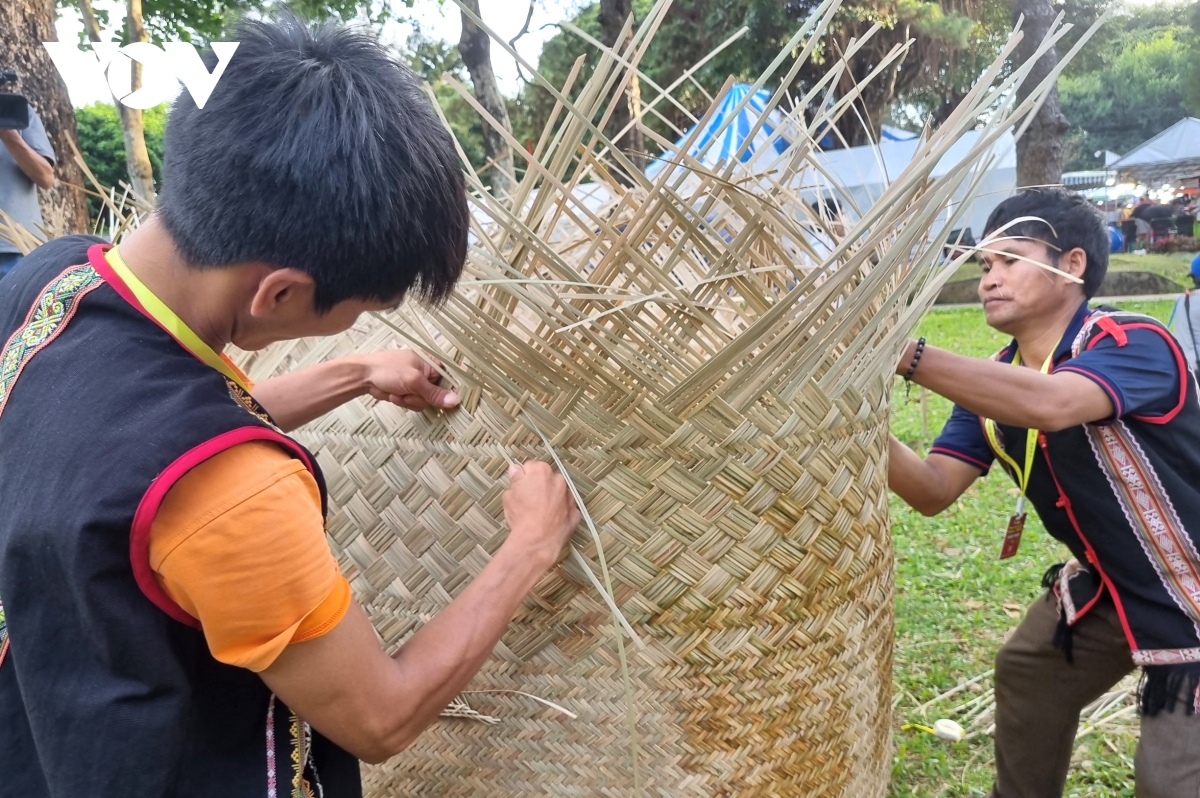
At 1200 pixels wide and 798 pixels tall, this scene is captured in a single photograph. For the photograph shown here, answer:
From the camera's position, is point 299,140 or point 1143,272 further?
point 1143,272

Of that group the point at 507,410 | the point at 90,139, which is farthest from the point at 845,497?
the point at 90,139

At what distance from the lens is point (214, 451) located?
760 millimetres

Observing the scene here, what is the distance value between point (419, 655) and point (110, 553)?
32 cm

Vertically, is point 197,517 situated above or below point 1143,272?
below

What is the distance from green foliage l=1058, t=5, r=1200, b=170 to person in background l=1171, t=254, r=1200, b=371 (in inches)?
590

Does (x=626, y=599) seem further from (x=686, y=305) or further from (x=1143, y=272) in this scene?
(x=1143, y=272)

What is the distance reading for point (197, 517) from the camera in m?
0.76

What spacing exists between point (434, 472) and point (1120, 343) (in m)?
1.33

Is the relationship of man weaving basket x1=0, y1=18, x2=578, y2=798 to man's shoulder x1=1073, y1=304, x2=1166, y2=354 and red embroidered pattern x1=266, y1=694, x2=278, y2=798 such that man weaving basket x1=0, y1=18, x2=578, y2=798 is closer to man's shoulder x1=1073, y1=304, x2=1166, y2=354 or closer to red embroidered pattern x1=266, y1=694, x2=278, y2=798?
red embroidered pattern x1=266, y1=694, x2=278, y2=798

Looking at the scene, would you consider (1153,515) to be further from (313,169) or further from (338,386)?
(313,169)

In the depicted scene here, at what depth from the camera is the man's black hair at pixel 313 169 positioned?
0.76 meters

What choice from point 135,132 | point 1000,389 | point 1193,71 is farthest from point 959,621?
point 1193,71

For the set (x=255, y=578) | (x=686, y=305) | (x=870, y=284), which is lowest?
(x=255, y=578)

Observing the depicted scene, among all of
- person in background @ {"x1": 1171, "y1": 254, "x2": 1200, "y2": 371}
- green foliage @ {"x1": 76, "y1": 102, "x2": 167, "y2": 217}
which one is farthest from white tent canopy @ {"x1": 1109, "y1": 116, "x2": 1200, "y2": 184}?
green foliage @ {"x1": 76, "y1": 102, "x2": 167, "y2": 217}
